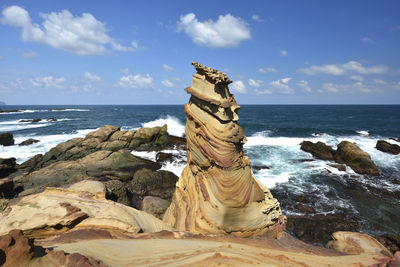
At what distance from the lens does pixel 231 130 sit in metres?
5.82

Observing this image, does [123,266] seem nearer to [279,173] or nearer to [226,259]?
[226,259]

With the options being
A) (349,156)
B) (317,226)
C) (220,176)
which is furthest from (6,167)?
(349,156)

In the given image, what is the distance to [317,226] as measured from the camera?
352 inches

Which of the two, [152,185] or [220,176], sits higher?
[220,176]

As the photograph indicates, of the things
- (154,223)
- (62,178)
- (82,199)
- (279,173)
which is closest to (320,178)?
(279,173)

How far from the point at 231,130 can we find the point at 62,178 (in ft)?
43.1

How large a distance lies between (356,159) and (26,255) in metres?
20.4

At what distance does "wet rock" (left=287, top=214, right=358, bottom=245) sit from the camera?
848cm

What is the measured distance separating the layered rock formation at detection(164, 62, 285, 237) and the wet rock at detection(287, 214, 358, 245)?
326 centimetres

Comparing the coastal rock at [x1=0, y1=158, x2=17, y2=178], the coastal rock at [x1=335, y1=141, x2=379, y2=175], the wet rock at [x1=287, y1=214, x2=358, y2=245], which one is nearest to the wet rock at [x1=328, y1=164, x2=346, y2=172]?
the coastal rock at [x1=335, y1=141, x2=379, y2=175]

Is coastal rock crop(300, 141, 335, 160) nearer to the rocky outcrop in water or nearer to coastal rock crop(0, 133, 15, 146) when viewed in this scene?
the rocky outcrop in water

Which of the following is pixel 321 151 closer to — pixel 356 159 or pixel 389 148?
pixel 356 159

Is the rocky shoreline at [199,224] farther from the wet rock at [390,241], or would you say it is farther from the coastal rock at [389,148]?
the coastal rock at [389,148]

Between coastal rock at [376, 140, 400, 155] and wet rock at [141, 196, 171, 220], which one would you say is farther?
coastal rock at [376, 140, 400, 155]
